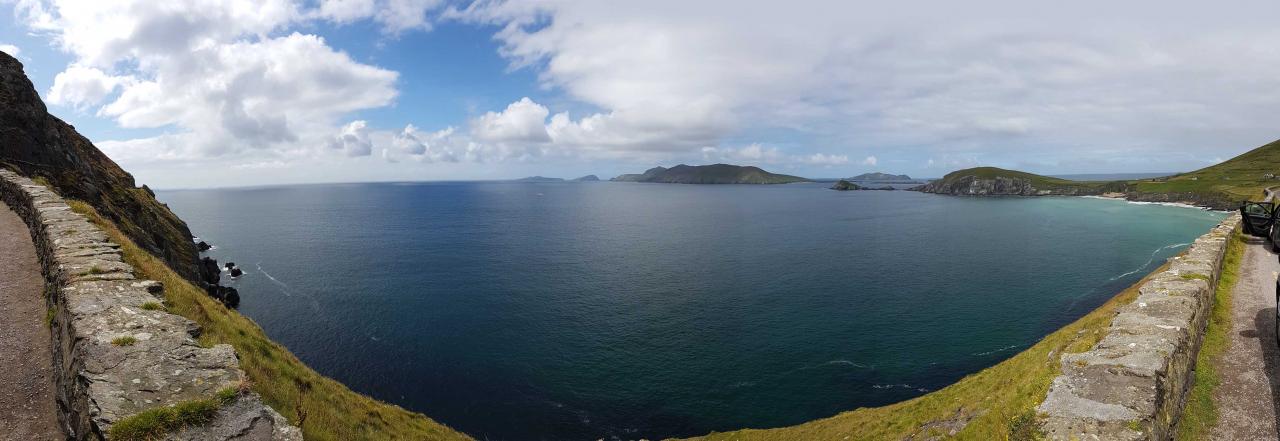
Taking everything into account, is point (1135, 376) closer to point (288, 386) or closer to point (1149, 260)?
point (288, 386)

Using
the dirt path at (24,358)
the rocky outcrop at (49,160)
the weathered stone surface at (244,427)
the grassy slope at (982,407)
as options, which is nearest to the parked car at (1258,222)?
the grassy slope at (982,407)

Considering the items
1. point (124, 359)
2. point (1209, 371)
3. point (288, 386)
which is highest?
point (124, 359)

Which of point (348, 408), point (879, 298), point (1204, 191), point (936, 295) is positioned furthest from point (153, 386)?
point (1204, 191)

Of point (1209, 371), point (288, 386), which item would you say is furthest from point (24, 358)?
point (1209, 371)

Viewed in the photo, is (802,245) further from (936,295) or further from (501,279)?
(501,279)

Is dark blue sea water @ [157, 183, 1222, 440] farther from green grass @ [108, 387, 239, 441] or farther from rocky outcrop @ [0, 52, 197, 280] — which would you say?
green grass @ [108, 387, 239, 441]

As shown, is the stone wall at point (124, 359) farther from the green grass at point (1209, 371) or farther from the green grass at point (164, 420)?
the green grass at point (1209, 371)
